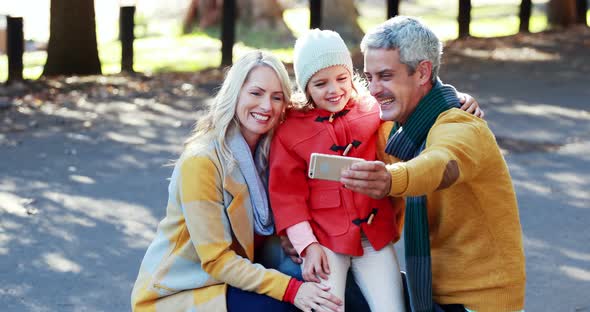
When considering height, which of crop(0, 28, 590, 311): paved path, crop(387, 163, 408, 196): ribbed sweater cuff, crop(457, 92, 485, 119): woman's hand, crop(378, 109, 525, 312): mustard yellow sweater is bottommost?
crop(0, 28, 590, 311): paved path

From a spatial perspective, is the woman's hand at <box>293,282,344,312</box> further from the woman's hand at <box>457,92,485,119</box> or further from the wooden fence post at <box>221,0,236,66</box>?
the wooden fence post at <box>221,0,236,66</box>

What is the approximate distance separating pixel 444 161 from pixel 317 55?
100 cm

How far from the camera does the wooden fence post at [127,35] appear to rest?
13.6 metres

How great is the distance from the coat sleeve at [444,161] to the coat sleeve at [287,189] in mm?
661

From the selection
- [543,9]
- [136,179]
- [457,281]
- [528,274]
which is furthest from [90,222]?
[543,9]

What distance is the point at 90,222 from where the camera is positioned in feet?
23.1

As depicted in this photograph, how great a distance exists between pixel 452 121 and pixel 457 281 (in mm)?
640

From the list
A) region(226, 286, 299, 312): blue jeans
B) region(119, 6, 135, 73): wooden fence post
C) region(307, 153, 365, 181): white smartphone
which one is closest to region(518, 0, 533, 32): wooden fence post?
region(119, 6, 135, 73): wooden fence post

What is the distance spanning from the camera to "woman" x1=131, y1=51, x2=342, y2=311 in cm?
397

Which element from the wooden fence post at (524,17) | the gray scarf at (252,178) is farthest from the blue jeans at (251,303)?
the wooden fence post at (524,17)

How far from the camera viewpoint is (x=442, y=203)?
150 inches

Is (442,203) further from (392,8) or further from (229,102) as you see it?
(392,8)

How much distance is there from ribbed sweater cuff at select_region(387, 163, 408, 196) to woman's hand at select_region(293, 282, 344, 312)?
788 millimetres

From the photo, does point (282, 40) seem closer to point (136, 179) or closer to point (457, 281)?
point (136, 179)
